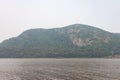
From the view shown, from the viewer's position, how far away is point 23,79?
225 feet

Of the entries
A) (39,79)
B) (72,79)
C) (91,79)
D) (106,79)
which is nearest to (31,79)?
(39,79)

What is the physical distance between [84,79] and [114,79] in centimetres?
916

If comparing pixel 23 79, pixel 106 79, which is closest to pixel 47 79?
pixel 23 79

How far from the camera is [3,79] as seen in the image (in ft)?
230

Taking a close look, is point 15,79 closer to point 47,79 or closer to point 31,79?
point 31,79

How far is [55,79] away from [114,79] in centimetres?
1821

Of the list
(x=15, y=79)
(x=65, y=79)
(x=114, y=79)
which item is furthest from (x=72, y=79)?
(x=15, y=79)

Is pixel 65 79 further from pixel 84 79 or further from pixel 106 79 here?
pixel 106 79

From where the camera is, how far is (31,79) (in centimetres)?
6800

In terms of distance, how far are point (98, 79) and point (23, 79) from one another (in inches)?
926

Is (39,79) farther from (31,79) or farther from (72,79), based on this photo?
(72,79)

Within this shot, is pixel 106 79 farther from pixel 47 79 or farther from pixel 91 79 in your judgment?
pixel 47 79

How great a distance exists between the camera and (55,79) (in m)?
67.9

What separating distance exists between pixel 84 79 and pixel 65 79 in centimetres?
589
